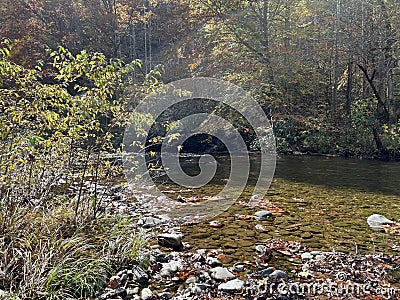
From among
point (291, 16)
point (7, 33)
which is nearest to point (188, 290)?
point (291, 16)

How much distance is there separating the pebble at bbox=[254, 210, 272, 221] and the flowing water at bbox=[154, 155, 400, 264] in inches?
4.5

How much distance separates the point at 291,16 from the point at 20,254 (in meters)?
17.0

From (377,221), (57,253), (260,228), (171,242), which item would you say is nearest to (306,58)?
(377,221)

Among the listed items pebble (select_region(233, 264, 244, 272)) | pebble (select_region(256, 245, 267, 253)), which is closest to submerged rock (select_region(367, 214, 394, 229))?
pebble (select_region(256, 245, 267, 253))

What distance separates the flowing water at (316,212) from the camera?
162 inches

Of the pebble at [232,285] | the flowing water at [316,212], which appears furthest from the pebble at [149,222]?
the pebble at [232,285]

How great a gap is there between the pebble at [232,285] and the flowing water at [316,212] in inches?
22.7

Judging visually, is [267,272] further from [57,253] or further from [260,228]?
[57,253]

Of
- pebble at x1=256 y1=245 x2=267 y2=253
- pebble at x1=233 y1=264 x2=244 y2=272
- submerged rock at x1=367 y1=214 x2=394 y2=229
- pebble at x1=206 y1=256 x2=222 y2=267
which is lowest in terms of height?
pebble at x1=233 y1=264 x2=244 y2=272

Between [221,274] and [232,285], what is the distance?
224 mm

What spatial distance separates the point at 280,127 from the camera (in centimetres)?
1494

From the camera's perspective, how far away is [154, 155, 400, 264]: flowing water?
4.11 meters

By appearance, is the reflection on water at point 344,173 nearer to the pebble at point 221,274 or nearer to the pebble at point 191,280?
the pebble at point 221,274

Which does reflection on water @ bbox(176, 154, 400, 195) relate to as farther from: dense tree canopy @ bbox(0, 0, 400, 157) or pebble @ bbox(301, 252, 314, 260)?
pebble @ bbox(301, 252, 314, 260)
